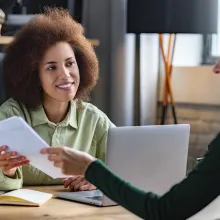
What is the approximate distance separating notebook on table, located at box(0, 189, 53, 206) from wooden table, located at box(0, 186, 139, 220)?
2 centimetres

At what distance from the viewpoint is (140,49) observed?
10.5ft

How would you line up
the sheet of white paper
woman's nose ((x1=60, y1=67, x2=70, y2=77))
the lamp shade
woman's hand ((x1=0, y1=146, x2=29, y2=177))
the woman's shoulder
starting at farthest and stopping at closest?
the lamp shade, the woman's shoulder, woman's nose ((x1=60, y1=67, x2=70, y2=77)), woman's hand ((x1=0, y1=146, x2=29, y2=177)), the sheet of white paper

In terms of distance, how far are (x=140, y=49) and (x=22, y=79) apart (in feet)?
4.13

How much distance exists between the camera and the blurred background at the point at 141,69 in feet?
10.1

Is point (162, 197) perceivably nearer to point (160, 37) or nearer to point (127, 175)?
point (127, 175)

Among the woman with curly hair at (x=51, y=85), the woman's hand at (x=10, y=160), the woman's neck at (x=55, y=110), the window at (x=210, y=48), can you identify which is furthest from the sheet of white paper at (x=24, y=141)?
the window at (x=210, y=48)

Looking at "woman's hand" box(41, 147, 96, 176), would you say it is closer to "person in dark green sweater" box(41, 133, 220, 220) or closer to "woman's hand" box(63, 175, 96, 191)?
"person in dark green sweater" box(41, 133, 220, 220)

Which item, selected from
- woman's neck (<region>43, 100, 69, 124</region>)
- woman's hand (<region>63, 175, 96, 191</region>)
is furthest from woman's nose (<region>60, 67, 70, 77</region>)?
woman's hand (<region>63, 175, 96, 191</region>)

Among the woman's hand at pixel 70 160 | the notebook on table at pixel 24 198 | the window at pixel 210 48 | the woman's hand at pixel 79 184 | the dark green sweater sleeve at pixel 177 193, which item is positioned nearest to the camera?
the dark green sweater sleeve at pixel 177 193

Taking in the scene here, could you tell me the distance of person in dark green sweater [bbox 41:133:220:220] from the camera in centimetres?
105

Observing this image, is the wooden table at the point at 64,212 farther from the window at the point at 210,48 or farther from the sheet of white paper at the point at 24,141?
the window at the point at 210,48

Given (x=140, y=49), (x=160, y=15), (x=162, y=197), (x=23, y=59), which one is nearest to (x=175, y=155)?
(x=162, y=197)

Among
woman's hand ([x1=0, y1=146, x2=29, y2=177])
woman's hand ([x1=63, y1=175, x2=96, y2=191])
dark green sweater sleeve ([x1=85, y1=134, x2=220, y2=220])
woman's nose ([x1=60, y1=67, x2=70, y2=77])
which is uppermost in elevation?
woman's nose ([x1=60, y1=67, x2=70, y2=77])

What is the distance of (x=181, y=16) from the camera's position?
290cm
